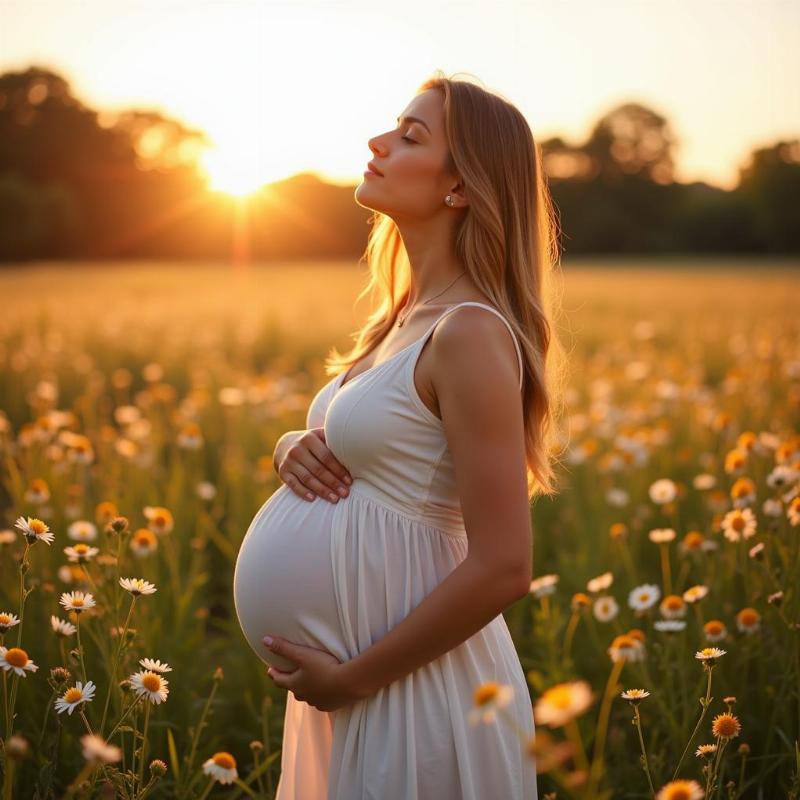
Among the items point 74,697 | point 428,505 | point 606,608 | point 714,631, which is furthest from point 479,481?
point 606,608

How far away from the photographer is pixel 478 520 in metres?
1.46

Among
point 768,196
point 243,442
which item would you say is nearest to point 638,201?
point 768,196

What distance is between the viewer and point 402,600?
1.64 metres

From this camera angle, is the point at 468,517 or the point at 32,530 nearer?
the point at 468,517

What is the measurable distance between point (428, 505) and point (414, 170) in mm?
667

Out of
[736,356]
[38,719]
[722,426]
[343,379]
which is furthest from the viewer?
[736,356]

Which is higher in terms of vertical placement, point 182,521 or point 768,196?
point 768,196

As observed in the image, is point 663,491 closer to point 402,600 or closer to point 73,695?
point 402,600

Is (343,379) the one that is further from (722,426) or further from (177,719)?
(722,426)

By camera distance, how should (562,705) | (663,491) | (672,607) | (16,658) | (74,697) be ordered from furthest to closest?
(663,491) < (672,607) < (74,697) < (16,658) < (562,705)

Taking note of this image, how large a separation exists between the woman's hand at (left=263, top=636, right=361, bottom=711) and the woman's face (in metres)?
0.88

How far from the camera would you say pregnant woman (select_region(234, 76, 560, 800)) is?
148 cm

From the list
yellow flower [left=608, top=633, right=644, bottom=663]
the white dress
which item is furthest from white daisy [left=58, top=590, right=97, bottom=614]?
yellow flower [left=608, top=633, right=644, bottom=663]

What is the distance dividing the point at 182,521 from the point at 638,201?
159 ft
